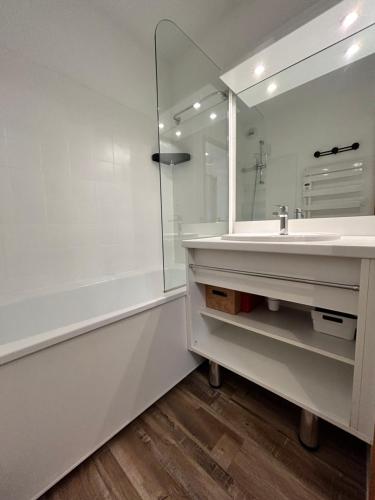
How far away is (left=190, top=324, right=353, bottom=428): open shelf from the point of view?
0.80 meters

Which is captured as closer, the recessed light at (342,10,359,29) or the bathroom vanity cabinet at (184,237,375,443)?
the bathroom vanity cabinet at (184,237,375,443)

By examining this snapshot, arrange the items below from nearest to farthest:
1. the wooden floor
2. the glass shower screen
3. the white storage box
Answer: the wooden floor
the white storage box
the glass shower screen

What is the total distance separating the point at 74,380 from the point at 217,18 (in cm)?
231

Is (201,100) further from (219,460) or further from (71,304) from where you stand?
→ (219,460)

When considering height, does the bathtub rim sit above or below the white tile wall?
below

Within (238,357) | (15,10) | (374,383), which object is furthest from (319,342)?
(15,10)

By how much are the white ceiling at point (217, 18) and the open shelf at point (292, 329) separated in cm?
153

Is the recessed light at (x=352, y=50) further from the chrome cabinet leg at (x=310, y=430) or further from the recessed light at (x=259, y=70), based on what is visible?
the chrome cabinet leg at (x=310, y=430)

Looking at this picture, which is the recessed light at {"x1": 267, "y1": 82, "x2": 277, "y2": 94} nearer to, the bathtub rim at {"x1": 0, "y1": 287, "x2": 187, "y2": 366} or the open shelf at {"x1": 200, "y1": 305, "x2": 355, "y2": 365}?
the open shelf at {"x1": 200, "y1": 305, "x2": 355, "y2": 365}

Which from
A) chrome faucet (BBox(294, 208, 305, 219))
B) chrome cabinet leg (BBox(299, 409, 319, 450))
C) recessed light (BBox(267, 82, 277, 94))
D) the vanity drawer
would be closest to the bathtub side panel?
the vanity drawer

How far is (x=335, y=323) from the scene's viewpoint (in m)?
0.89

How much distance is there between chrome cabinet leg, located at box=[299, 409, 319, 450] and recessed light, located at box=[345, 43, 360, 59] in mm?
1730

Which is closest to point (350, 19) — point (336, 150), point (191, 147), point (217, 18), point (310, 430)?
point (336, 150)

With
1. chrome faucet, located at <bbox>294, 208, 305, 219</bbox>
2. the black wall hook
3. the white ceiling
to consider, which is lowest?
chrome faucet, located at <bbox>294, 208, 305, 219</bbox>
